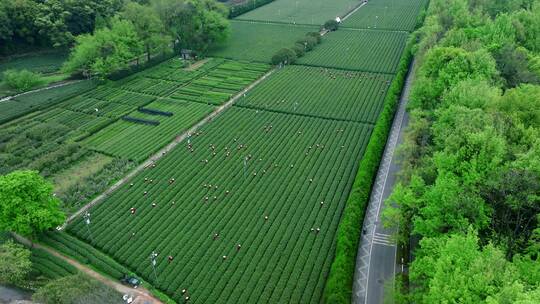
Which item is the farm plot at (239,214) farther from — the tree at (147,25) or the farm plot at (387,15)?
the farm plot at (387,15)

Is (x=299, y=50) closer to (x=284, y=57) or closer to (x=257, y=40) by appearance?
(x=284, y=57)

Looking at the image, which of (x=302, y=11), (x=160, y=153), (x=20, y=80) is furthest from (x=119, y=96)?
(x=302, y=11)

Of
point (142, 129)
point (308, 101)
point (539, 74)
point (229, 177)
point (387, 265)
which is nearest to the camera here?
point (387, 265)

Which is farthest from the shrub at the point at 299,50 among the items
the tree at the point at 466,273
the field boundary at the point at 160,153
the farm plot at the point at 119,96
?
the tree at the point at 466,273

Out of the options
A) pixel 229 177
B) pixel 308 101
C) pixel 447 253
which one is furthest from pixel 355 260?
pixel 308 101

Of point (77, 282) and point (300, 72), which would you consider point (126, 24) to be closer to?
point (300, 72)

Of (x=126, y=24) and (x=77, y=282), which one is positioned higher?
(x=126, y=24)

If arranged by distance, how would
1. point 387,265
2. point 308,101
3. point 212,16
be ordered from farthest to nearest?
point 212,16, point 308,101, point 387,265
